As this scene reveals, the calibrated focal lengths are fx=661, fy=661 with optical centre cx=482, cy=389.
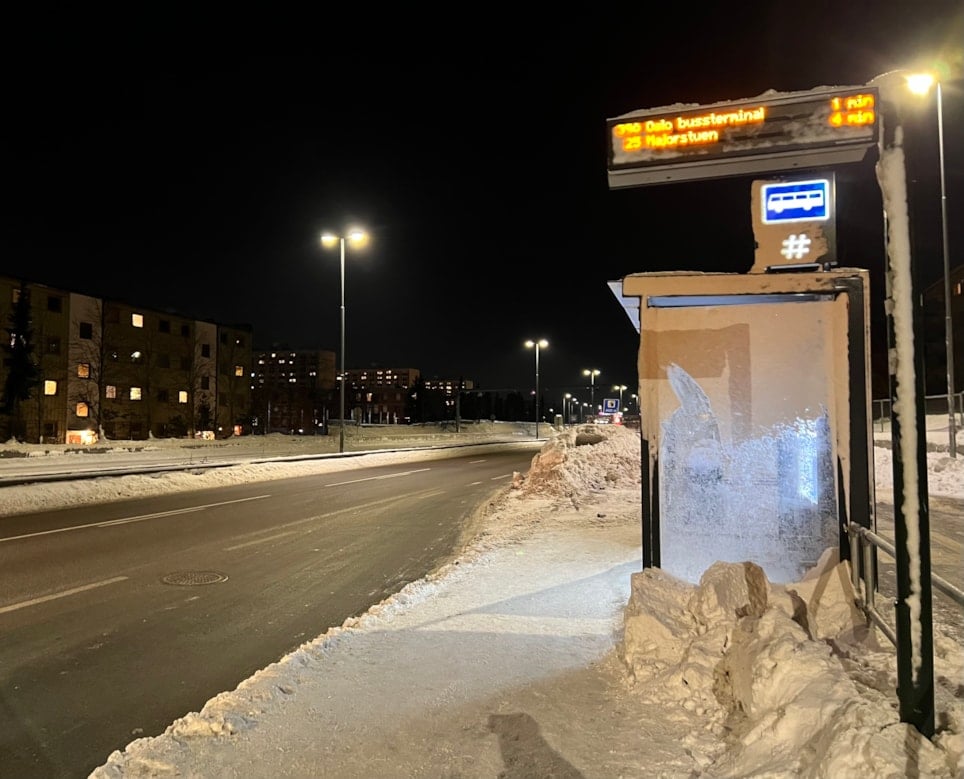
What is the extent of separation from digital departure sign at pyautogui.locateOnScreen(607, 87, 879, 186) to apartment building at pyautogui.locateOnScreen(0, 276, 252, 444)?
5209 centimetres

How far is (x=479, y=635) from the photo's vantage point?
5633 mm

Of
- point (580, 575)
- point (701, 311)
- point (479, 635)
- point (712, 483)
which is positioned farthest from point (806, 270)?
point (479, 635)

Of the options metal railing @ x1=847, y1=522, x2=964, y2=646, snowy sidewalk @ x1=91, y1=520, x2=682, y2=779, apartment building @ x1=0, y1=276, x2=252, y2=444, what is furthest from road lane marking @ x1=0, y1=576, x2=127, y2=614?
apartment building @ x1=0, y1=276, x2=252, y2=444

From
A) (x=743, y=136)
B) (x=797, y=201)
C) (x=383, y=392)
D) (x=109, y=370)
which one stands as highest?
(x=383, y=392)

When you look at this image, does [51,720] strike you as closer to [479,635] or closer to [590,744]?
[479,635]

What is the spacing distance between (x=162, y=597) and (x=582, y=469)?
1164 centimetres

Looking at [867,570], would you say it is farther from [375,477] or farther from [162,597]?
[375,477]

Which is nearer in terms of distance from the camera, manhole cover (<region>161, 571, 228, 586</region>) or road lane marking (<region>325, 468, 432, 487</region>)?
manhole cover (<region>161, 571, 228, 586</region>)

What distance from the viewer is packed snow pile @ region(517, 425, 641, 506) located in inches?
629

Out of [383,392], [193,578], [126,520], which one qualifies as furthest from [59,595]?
[383,392]

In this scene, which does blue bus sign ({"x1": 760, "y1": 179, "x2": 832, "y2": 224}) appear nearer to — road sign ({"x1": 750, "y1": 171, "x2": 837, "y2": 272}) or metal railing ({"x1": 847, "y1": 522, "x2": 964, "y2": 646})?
road sign ({"x1": 750, "y1": 171, "x2": 837, "y2": 272})

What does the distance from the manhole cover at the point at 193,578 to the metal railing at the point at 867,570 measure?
7169mm

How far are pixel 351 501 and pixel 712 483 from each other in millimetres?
11903

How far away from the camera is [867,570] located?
5.14m
